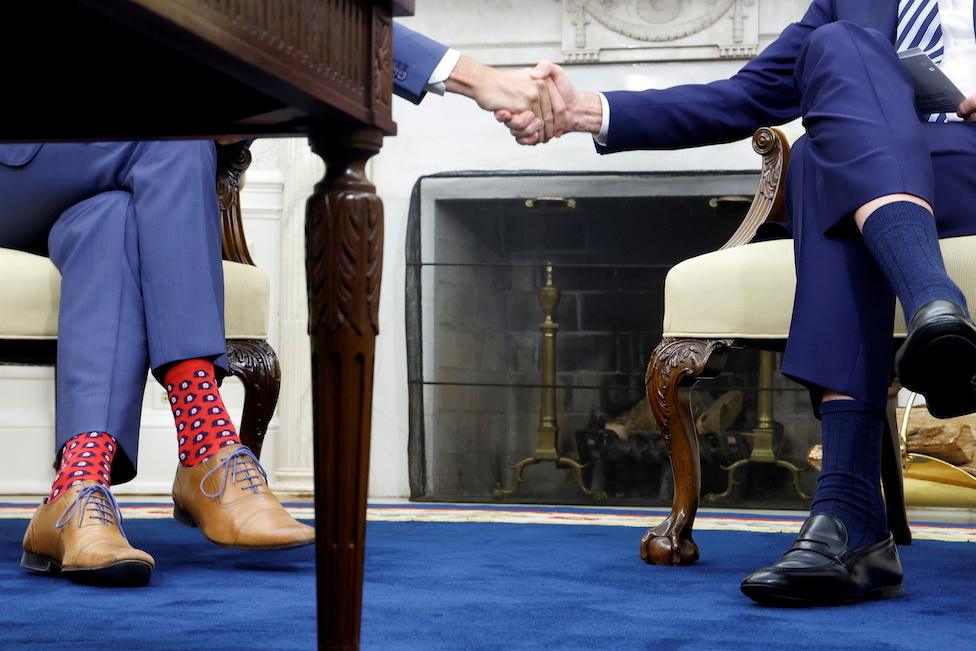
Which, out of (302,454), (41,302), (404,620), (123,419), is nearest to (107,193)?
(41,302)

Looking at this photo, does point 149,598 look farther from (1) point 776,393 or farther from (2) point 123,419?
(1) point 776,393

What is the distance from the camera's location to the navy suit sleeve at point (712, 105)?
151cm

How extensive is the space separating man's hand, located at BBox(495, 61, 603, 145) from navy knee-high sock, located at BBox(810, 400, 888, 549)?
61cm

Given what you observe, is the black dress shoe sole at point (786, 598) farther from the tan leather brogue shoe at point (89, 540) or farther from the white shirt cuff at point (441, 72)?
the white shirt cuff at point (441, 72)

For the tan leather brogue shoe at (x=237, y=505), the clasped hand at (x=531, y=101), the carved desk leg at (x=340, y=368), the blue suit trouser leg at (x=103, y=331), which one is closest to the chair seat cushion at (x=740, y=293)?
the clasped hand at (x=531, y=101)

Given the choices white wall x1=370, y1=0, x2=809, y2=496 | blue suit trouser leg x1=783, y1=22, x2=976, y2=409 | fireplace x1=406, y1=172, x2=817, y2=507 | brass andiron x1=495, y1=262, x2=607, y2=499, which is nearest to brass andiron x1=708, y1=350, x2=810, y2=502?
fireplace x1=406, y1=172, x2=817, y2=507

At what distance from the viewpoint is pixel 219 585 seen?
1.11m

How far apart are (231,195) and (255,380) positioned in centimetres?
29

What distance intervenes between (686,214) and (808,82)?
66.1 inches

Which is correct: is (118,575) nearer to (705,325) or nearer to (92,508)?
(92,508)

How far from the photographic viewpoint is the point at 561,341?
2887 millimetres

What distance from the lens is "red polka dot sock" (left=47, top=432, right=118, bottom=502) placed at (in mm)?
1132

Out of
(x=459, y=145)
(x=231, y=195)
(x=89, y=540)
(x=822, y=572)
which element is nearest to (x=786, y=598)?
(x=822, y=572)

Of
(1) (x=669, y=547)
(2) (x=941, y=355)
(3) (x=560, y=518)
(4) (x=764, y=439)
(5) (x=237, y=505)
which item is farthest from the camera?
(4) (x=764, y=439)
